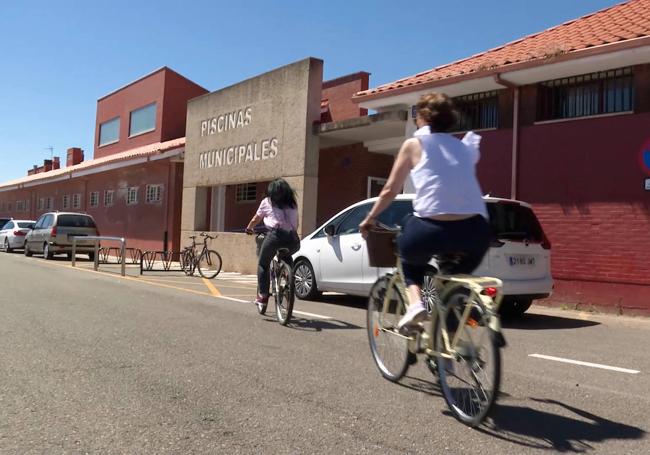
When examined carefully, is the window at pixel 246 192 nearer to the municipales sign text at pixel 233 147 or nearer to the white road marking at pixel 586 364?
the municipales sign text at pixel 233 147

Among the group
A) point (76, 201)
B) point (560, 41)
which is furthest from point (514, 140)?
point (76, 201)

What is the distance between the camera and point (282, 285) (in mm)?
7164

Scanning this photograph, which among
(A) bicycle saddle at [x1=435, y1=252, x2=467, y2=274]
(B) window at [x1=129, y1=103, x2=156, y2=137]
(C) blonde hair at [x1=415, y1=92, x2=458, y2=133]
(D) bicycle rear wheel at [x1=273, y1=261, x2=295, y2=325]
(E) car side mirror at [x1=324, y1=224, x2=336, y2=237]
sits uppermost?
(B) window at [x1=129, y1=103, x2=156, y2=137]

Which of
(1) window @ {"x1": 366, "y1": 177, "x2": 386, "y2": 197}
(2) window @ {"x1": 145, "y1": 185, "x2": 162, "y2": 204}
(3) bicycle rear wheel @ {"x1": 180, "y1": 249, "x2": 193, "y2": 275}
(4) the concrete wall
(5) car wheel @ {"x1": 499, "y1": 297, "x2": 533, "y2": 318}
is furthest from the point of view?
(2) window @ {"x1": 145, "y1": 185, "x2": 162, "y2": 204}

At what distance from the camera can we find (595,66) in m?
9.84

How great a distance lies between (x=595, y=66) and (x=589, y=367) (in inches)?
249

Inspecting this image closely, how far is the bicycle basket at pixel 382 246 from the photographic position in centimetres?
439

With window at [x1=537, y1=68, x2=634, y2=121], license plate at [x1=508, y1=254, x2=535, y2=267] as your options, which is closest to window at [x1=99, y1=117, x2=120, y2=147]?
window at [x1=537, y1=68, x2=634, y2=121]

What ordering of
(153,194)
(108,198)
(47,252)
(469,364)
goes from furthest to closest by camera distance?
(108,198) < (153,194) < (47,252) < (469,364)

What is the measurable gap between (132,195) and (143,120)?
5.36 meters

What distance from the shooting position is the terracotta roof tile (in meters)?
9.79

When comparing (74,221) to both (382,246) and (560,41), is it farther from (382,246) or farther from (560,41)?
(382,246)

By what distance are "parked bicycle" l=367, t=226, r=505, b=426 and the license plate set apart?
3.78 m

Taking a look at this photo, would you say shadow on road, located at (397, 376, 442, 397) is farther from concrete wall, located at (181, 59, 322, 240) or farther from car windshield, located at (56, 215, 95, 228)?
car windshield, located at (56, 215, 95, 228)
